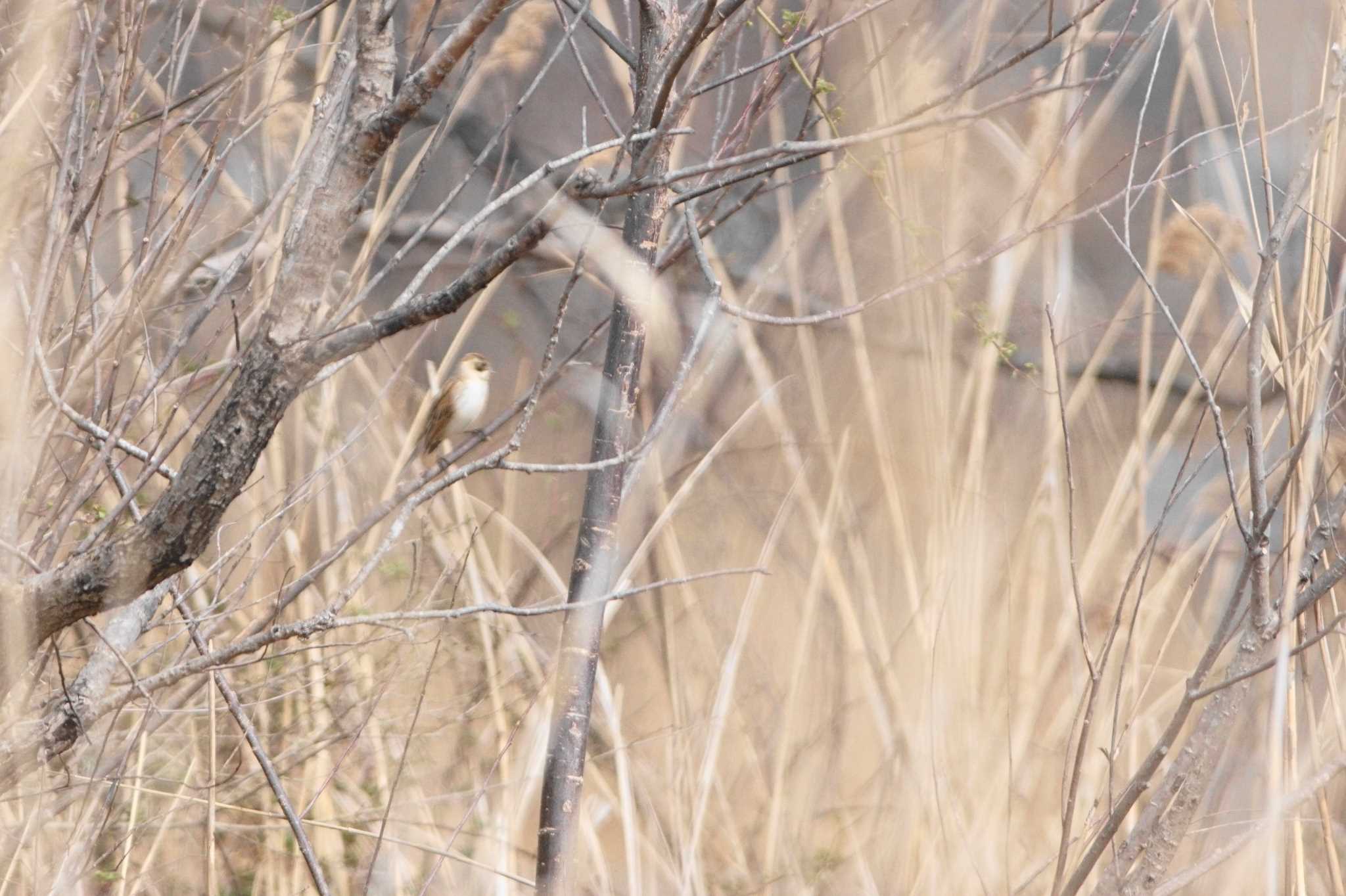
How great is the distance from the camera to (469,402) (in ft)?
7.36

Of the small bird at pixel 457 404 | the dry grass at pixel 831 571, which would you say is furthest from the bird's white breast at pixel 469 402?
the dry grass at pixel 831 571

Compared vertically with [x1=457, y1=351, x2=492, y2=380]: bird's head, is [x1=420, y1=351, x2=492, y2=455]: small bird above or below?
below

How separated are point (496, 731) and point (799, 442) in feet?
2.88

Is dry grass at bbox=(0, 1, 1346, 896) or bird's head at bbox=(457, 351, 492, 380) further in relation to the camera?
bird's head at bbox=(457, 351, 492, 380)

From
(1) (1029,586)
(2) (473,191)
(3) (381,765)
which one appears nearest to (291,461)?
(3) (381,765)

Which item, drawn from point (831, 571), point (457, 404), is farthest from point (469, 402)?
point (831, 571)

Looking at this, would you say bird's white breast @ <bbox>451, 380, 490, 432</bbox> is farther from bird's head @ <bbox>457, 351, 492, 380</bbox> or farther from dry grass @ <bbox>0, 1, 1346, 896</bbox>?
dry grass @ <bbox>0, 1, 1346, 896</bbox>

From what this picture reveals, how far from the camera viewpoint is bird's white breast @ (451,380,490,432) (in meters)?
2.22

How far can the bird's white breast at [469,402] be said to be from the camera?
222 centimetres

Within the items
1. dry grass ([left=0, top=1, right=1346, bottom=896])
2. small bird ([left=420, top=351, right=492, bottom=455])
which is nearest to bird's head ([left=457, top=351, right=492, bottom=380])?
small bird ([left=420, top=351, right=492, bottom=455])

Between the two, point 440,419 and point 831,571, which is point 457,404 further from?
point 831,571

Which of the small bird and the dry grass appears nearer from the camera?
Answer: the dry grass

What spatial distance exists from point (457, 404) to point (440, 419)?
0.05 meters

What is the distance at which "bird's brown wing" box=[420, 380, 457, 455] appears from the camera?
87.0 inches
